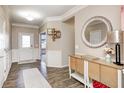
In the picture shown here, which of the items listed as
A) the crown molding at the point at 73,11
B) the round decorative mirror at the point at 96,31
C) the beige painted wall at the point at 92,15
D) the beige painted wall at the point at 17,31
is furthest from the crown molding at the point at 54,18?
the beige painted wall at the point at 17,31

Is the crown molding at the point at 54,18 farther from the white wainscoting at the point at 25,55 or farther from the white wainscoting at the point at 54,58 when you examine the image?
the white wainscoting at the point at 25,55

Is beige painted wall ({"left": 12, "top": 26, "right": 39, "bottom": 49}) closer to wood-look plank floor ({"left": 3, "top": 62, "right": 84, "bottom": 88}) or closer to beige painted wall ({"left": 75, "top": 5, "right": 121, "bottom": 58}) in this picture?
wood-look plank floor ({"left": 3, "top": 62, "right": 84, "bottom": 88})

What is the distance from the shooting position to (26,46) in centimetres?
733

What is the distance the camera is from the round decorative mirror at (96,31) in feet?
8.86

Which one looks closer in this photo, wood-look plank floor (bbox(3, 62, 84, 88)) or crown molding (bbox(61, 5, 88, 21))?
wood-look plank floor (bbox(3, 62, 84, 88))

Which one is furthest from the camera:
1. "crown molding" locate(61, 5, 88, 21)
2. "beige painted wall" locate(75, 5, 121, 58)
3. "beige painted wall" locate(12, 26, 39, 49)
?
"beige painted wall" locate(12, 26, 39, 49)

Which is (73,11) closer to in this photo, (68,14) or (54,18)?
(68,14)

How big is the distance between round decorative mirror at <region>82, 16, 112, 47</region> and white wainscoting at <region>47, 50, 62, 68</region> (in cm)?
218

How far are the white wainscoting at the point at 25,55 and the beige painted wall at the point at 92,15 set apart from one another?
173 inches

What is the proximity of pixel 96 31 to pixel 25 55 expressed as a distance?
5503mm

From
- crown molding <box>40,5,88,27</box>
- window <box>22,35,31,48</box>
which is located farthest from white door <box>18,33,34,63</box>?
crown molding <box>40,5,88,27</box>

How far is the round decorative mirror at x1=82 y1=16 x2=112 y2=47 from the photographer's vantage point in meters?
2.70

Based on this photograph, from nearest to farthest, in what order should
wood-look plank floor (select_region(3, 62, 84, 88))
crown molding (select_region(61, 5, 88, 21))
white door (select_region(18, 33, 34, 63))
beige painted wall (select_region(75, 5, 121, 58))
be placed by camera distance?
1. beige painted wall (select_region(75, 5, 121, 58))
2. wood-look plank floor (select_region(3, 62, 84, 88))
3. crown molding (select_region(61, 5, 88, 21))
4. white door (select_region(18, 33, 34, 63))
